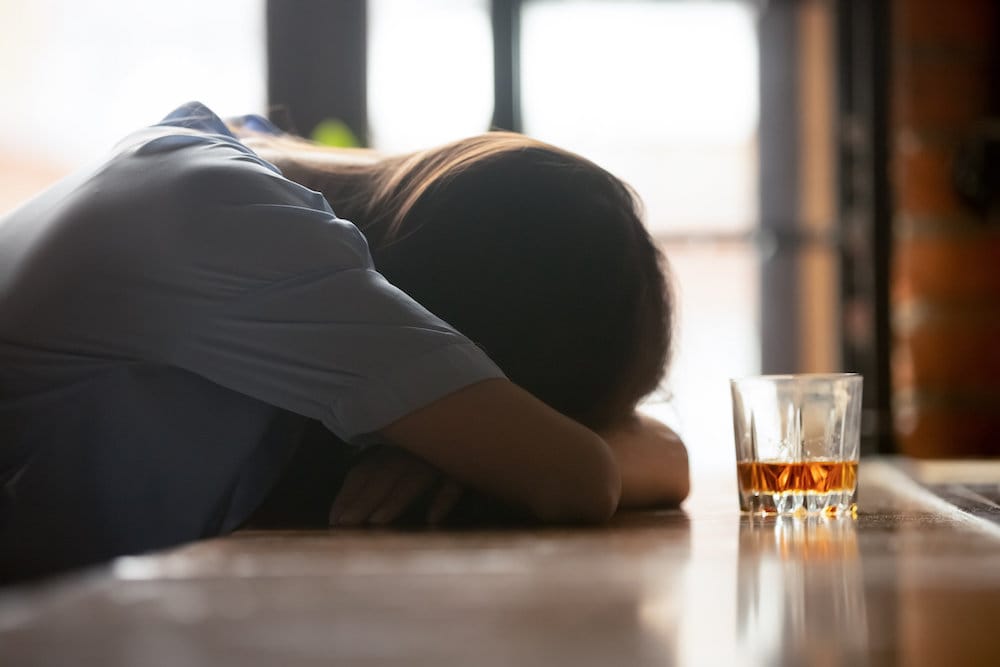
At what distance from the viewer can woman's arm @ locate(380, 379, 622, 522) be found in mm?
825

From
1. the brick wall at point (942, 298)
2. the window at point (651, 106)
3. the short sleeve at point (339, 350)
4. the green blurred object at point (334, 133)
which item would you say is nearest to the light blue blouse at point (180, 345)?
the short sleeve at point (339, 350)

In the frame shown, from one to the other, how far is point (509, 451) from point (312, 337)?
172mm

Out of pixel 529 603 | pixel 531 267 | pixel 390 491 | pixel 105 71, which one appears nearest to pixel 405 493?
pixel 390 491

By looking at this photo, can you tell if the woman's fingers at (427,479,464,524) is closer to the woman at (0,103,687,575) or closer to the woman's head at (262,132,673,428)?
the woman at (0,103,687,575)

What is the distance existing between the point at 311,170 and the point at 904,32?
1.92 meters

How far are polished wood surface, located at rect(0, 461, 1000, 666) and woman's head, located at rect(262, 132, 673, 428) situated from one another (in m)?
0.33

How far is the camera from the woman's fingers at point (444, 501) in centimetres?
88

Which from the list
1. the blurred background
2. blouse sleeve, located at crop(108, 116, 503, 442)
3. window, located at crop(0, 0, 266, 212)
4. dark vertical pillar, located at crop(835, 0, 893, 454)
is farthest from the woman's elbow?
window, located at crop(0, 0, 266, 212)

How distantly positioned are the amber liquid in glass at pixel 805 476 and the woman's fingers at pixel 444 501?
0.79 ft

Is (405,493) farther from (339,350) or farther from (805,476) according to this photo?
(805,476)

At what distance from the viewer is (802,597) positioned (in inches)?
18.7

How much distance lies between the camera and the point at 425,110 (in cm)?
274

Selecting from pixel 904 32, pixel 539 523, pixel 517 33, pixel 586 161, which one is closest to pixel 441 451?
pixel 539 523

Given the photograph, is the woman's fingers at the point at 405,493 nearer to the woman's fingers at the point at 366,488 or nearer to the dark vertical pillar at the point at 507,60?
the woman's fingers at the point at 366,488
